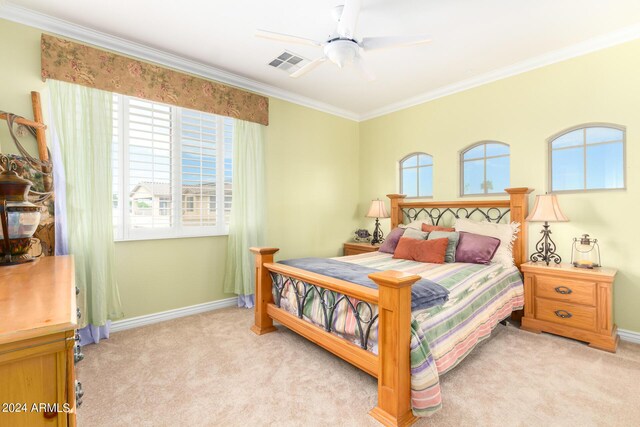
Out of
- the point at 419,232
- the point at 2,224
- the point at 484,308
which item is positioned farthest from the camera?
the point at 419,232

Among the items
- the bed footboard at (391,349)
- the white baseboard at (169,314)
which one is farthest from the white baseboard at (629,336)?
the white baseboard at (169,314)

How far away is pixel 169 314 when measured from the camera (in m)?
3.37

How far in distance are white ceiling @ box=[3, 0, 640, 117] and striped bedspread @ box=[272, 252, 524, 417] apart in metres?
2.20

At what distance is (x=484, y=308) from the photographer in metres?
2.55

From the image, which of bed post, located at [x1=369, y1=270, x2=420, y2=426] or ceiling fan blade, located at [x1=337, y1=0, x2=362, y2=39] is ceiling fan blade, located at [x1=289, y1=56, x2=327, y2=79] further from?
bed post, located at [x1=369, y1=270, x2=420, y2=426]

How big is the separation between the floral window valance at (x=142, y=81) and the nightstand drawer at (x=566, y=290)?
361 cm

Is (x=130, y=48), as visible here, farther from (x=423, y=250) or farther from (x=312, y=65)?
(x=423, y=250)

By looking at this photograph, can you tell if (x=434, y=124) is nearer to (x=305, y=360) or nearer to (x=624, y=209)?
(x=624, y=209)

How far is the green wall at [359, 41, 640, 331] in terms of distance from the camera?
9.30 feet

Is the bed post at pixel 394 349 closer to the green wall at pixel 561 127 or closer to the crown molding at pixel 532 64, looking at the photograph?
the green wall at pixel 561 127

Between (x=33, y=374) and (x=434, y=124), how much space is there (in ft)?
14.8

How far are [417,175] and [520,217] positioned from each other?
1.57 m

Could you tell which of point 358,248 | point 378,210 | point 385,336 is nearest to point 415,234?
point 378,210

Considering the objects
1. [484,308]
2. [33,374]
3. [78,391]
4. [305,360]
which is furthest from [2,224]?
[484,308]
